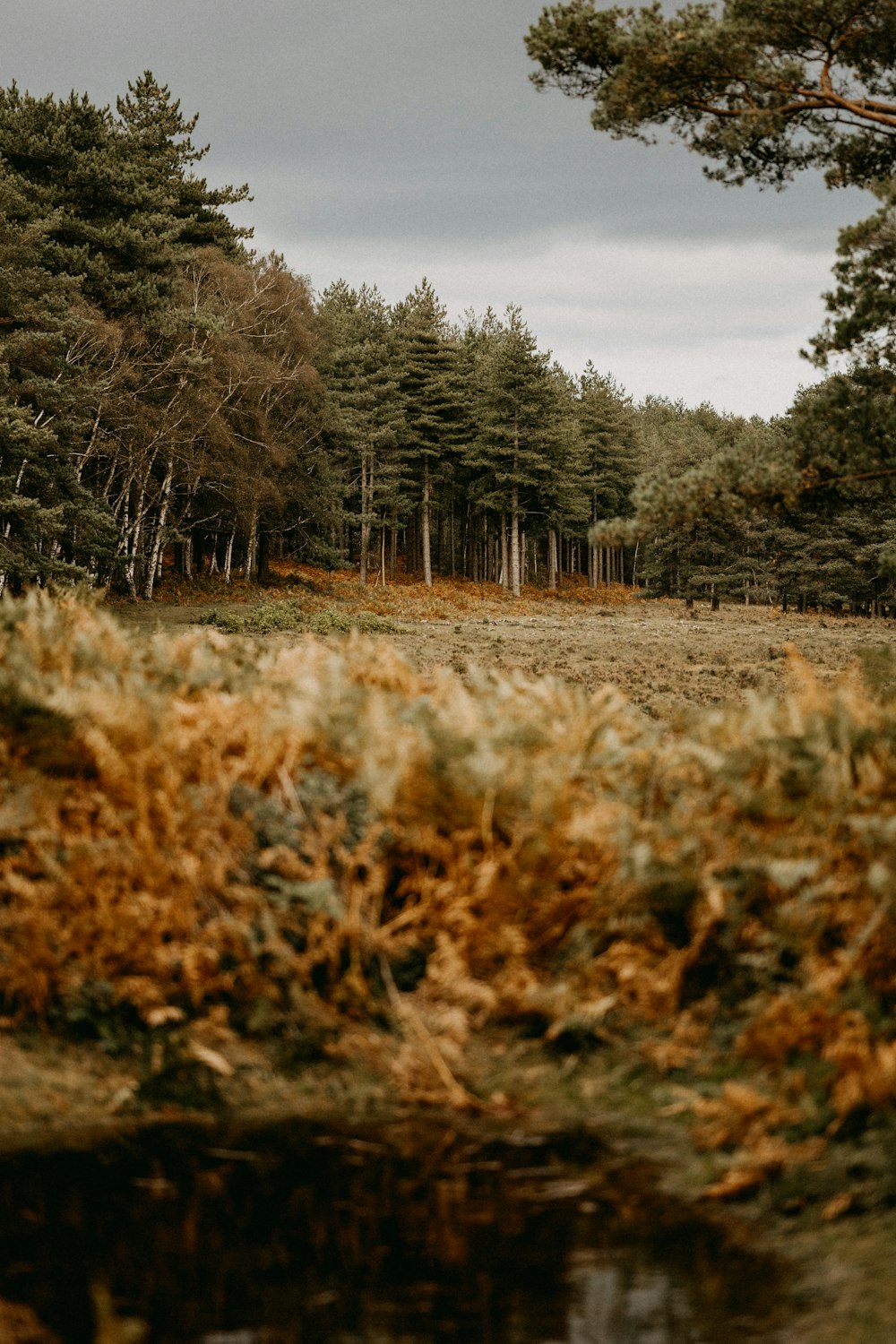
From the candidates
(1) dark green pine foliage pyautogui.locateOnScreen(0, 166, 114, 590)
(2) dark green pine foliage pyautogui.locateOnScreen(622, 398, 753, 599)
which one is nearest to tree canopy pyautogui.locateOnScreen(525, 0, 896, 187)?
(2) dark green pine foliage pyautogui.locateOnScreen(622, 398, 753, 599)

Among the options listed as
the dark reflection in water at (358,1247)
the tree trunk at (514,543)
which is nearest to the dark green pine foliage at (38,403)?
the dark reflection in water at (358,1247)

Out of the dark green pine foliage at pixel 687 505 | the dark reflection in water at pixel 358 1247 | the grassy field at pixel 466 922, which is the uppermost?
the dark green pine foliage at pixel 687 505

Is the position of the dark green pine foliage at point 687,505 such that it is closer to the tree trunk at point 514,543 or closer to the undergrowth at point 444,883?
the undergrowth at point 444,883

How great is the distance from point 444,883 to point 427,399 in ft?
183

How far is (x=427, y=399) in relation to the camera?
57.4m

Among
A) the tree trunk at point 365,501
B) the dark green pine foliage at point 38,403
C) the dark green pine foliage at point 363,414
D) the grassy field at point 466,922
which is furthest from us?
the tree trunk at point 365,501

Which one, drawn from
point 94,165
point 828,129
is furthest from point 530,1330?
point 94,165

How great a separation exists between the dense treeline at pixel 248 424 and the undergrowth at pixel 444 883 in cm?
539

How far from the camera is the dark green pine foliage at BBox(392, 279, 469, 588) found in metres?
56.1

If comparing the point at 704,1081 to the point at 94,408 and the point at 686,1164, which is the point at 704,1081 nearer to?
the point at 686,1164

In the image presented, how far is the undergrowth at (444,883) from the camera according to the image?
347 centimetres

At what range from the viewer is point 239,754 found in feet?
14.8

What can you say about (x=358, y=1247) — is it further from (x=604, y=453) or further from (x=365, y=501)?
(x=604, y=453)

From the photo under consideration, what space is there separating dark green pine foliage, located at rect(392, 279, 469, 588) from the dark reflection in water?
5198cm
